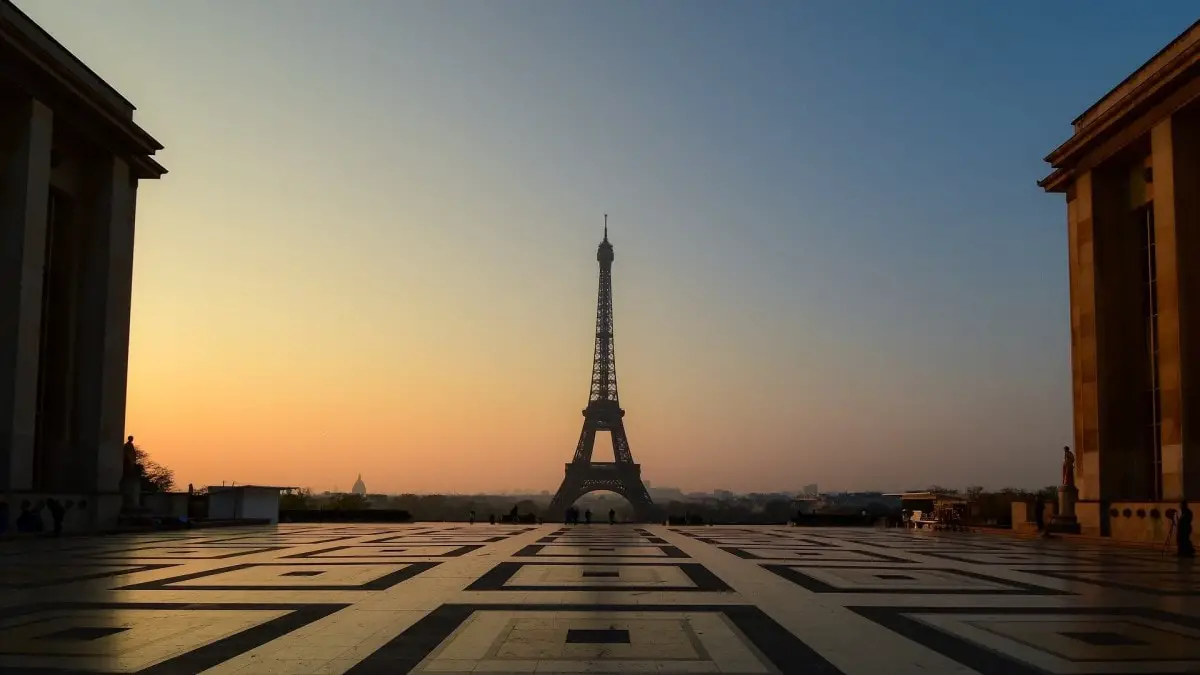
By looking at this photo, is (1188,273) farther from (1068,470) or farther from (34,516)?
(34,516)

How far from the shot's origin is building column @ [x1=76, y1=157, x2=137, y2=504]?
3353cm

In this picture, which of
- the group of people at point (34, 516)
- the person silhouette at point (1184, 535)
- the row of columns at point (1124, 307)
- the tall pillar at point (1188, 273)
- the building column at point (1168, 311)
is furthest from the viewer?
the row of columns at point (1124, 307)

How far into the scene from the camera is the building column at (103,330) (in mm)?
33531

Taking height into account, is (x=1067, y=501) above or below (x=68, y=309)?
below

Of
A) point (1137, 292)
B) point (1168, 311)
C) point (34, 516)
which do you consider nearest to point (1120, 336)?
point (1137, 292)

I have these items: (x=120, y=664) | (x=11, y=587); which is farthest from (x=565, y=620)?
(x=11, y=587)

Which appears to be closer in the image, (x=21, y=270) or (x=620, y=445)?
(x=21, y=270)

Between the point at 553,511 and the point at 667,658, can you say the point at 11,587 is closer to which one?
the point at 667,658

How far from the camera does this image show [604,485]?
93.8 m

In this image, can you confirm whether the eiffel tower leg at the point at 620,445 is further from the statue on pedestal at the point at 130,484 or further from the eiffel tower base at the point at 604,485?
the statue on pedestal at the point at 130,484

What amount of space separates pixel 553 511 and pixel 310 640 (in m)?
84.5

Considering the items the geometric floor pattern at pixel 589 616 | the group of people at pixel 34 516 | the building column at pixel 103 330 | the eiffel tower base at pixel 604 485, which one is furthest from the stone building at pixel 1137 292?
the eiffel tower base at pixel 604 485

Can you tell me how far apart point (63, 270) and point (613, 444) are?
6878cm

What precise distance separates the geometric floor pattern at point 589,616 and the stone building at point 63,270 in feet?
40.2
